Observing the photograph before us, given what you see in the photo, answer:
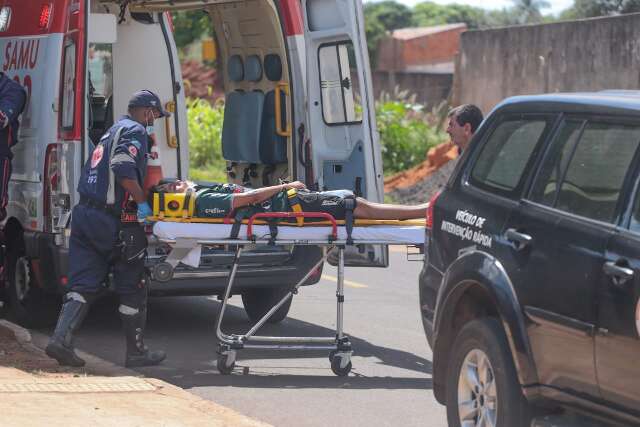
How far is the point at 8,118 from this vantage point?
10211mm

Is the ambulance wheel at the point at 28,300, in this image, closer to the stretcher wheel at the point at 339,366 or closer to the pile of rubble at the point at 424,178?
the stretcher wheel at the point at 339,366

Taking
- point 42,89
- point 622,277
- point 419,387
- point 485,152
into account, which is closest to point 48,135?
point 42,89

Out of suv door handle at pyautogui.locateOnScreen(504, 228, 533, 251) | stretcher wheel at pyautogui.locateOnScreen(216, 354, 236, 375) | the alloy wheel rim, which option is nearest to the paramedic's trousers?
stretcher wheel at pyautogui.locateOnScreen(216, 354, 236, 375)

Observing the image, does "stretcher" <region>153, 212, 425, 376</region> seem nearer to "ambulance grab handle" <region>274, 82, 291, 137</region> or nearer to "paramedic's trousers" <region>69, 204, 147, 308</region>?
"paramedic's trousers" <region>69, 204, 147, 308</region>

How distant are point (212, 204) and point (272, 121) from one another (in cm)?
291

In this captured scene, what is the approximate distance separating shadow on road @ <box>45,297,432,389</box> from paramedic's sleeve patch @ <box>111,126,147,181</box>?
1.30m

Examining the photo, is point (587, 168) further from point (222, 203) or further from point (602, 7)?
point (602, 7)

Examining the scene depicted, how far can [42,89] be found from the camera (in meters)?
10.1

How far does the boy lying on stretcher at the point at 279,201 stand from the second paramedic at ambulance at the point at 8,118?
184 centimetres

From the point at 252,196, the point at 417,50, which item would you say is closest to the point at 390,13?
the point at 417,50

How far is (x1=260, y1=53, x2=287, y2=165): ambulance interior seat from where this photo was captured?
11.5 m

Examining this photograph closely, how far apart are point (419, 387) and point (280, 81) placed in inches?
147

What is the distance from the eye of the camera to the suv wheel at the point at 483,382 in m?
5.86

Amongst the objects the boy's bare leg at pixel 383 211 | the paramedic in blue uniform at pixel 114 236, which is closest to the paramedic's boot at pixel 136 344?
the paramedic in blue uniform at pixel 114 236
